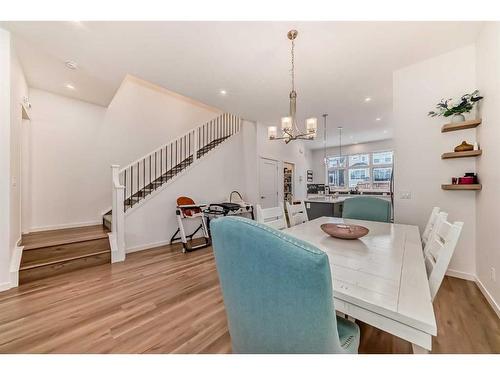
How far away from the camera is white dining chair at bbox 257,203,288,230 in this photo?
195 centimetres

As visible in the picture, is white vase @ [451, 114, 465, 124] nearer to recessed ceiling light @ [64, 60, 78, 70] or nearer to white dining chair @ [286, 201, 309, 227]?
white dining chair @ [286, 201, 309, 227]

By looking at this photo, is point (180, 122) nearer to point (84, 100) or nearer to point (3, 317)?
point (84, 100)

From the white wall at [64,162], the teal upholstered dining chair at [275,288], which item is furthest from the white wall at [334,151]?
the teal upholstered dining chair at [275,288]

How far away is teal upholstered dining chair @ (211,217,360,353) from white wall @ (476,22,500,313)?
8.01ft

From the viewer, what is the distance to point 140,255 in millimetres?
3461

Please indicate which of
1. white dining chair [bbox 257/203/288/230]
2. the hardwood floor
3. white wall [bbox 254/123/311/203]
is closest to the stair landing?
the hardwood floor

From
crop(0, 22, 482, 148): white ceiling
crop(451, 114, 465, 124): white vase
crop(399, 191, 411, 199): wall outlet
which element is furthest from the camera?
crop(399, 191, 411, 199): wall outlet

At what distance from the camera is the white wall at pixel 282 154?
5.76 meters

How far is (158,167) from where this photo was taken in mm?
5035

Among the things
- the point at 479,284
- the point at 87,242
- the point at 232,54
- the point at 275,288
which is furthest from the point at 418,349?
the point at 87,242

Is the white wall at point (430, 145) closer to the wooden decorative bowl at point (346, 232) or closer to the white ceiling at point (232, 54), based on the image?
the white ceiling at point (232, 54)

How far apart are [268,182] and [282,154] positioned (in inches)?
47.6

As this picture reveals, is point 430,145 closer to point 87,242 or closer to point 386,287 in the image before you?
point 386,287
